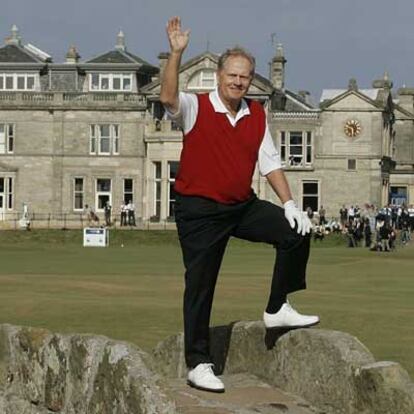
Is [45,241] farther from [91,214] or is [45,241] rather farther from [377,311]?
[377,311]

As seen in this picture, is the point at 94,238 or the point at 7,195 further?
the point at 7,195

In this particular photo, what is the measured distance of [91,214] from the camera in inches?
2926

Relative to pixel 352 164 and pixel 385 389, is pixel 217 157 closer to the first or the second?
pixel 385 389

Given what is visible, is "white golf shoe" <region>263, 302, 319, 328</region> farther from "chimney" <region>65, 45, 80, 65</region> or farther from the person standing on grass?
"chimney" <region>65, 45, 80, 65</region>

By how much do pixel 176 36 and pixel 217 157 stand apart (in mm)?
810

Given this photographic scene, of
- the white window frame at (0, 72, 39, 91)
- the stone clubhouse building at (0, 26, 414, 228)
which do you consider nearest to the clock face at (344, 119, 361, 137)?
the stone clubhouse building at (0, 26, 414, 228)

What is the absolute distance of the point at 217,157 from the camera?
805 centimetres

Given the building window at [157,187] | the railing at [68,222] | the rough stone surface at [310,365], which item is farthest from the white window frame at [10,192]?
the rough stone surface at [310,365]

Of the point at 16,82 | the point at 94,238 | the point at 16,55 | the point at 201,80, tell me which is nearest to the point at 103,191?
the point at 16,82

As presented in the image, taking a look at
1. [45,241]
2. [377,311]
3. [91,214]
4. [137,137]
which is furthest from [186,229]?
[137,137]

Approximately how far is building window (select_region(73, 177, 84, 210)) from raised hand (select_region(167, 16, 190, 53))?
75.8m

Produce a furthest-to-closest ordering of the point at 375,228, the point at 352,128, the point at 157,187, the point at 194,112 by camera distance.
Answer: the point at 157,187 < the point at 352,128 < the point at 375,228 < the point at 194,112

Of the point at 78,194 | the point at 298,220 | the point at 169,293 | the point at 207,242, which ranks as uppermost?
the point at 78,194

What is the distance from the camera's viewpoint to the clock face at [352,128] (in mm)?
81812
